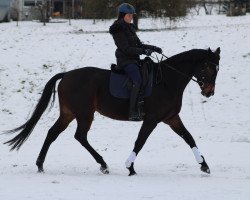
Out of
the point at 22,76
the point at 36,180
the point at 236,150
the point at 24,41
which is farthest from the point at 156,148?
the point at 24,41

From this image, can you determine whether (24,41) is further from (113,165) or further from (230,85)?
(113,165)

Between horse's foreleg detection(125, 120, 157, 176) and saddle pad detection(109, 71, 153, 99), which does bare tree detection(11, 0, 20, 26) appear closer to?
saddle pad detection(109, 71, 153, 99)

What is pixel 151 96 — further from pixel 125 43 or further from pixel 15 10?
pixel 15 10

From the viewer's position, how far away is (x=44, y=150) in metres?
8.92

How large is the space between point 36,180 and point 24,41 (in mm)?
20741

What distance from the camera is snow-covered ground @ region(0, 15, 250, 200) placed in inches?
282

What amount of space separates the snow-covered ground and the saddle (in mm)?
1248

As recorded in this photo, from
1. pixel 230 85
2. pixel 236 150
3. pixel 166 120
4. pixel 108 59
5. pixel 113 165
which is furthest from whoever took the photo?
pixel 108 59

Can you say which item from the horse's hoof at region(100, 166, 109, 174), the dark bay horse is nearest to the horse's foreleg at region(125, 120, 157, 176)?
the dark bay horse

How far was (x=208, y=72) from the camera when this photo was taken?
8.62 meters

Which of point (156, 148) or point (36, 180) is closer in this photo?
point (36, 180)

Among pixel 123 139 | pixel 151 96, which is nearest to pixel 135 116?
pixel 151 96

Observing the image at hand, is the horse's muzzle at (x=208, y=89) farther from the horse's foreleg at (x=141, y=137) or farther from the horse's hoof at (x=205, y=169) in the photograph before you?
the horse's hoof at (x=205, y=169)

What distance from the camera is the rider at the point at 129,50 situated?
841 cm
